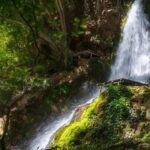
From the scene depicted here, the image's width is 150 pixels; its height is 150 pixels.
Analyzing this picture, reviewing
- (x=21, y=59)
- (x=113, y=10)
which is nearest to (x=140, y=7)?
(x=113, y=10)

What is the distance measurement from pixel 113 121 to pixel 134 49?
325 inches

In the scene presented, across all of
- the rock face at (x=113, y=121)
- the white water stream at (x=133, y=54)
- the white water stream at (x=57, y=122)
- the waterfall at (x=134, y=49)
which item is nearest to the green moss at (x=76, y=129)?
the rock face at (x=113, y=121)

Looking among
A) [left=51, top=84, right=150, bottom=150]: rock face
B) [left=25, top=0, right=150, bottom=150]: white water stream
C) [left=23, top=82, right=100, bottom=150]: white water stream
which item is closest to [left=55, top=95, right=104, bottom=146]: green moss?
[left=51, top=84, right=150, bottom=150]: rock face

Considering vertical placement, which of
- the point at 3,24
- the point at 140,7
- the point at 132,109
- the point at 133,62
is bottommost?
the point at 132,109

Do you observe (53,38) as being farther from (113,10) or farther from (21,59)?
(113,10)

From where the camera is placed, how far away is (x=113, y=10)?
18.7 m

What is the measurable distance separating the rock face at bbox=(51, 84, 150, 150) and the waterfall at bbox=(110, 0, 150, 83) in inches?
244

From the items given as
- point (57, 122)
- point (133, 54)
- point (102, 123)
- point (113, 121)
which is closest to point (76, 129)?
point (102, 123)

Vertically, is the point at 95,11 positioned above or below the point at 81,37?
above

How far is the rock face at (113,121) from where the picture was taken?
29.9ft

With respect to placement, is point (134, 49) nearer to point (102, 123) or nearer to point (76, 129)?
point (76, 129)

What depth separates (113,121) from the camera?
955 cm

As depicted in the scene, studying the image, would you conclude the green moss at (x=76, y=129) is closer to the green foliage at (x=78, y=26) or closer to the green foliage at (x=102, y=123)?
the green foliage at (x=102, y=123)

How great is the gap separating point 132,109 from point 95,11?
395 inches
